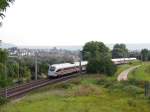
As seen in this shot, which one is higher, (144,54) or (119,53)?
(119,53)

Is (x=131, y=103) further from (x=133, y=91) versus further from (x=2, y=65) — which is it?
(x=2, y=65)

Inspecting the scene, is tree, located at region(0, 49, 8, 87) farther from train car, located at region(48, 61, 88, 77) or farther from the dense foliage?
the dense foliage

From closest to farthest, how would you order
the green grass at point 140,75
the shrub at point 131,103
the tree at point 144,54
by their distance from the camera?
the shrub at point 131,103 → the green grass at point 140,75 → the tree at point 144,54

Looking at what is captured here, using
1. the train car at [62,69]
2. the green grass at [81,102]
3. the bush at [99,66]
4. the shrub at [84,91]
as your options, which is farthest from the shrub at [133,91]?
the bush at [99,66]

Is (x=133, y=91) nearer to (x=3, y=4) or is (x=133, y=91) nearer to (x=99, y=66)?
(x=99, y=66)

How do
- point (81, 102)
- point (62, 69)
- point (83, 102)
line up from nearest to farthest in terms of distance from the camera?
point (81, 102), point (83, 102), point (62, 69)

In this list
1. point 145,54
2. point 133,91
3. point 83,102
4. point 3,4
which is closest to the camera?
point 3,4

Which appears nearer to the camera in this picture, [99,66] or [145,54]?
[99,66]

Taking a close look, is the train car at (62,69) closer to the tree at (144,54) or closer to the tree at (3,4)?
the tree at (3,4)

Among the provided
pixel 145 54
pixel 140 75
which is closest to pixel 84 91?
pixel 140 75

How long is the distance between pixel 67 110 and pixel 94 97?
12070mm

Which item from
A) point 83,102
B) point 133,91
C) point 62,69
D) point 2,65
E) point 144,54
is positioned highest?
point 2,65

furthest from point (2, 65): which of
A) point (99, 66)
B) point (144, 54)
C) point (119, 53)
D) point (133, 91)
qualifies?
point (144, 54)

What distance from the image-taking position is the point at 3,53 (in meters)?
13.1
